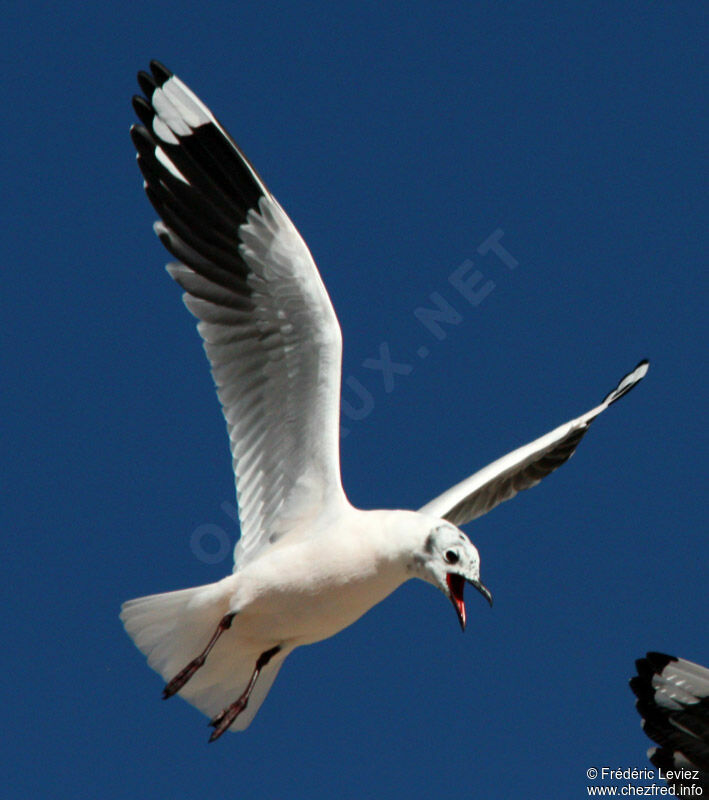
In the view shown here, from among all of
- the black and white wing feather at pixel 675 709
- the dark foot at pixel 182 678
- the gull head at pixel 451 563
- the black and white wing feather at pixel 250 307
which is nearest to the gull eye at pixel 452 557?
the gull head at pixel 451 563

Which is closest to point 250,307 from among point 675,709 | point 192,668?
point 192,668

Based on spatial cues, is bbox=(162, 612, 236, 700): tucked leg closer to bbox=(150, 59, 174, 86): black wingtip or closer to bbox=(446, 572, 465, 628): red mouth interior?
bbox=(446, 572, 465, 628): red mouth interior

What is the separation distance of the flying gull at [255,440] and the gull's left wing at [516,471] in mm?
821

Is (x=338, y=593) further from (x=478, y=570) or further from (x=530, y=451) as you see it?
(x=530, y=451)

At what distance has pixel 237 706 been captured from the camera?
598 cm

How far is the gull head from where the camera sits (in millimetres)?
5387

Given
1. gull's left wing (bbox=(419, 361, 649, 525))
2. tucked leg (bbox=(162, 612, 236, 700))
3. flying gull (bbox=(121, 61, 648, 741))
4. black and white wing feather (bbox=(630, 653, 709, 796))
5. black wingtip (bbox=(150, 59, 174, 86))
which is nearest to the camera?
flying gull (bbox=(121, 61, 648, 741))

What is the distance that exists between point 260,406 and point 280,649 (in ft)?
3.42

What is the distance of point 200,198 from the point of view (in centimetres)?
611

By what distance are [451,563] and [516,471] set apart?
1.74m

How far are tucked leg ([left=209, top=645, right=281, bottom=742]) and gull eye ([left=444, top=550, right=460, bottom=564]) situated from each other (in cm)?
104

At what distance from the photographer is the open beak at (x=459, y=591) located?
5391mm

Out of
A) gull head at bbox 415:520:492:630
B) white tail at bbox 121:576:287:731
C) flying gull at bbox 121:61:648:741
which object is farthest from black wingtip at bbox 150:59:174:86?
gull head at bbox 415:520:492:630

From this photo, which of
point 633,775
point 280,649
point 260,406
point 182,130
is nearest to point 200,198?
point 182,130
